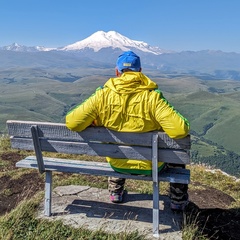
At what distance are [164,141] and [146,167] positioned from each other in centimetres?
56

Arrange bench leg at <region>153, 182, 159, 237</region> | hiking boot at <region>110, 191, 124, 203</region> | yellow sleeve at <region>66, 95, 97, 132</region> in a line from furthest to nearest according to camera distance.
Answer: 1. hiking boot at <region>110, 191, 124, 203</region>
2. bench leg at <region>153, 182, 159, 237</region>
3. yellow sleeve at <region>66, 95, 97, 132</region>

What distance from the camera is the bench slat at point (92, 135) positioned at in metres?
4.62

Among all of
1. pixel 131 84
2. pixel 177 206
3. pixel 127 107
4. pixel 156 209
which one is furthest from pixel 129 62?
pixel 177 206

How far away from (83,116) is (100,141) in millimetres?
457

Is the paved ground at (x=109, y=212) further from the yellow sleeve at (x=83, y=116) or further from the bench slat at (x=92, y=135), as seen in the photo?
the yellow sleeve at (x=83, y=116)

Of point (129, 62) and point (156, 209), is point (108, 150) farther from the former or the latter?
point (129, 62)

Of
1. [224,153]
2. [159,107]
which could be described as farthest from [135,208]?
[224,153]

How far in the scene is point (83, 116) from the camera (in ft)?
15.7

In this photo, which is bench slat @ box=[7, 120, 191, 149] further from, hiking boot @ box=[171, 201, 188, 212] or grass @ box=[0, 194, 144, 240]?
hiking boot @ box=[171, 201, 188, 212]

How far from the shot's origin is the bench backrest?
15.3 ft

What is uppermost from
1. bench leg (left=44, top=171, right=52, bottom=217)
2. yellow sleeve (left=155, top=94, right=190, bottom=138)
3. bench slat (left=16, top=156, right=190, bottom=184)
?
yellow sleeve (left=155, top=94, right=190, bottom=138)

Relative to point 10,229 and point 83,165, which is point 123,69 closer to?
point 83,165

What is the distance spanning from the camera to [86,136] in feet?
15.9

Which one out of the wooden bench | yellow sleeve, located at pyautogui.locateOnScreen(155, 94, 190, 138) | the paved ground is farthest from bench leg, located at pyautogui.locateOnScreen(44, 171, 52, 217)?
yellow sleeve, located at pyautogui.locateOnScreen(155, 94, 190, 138)
